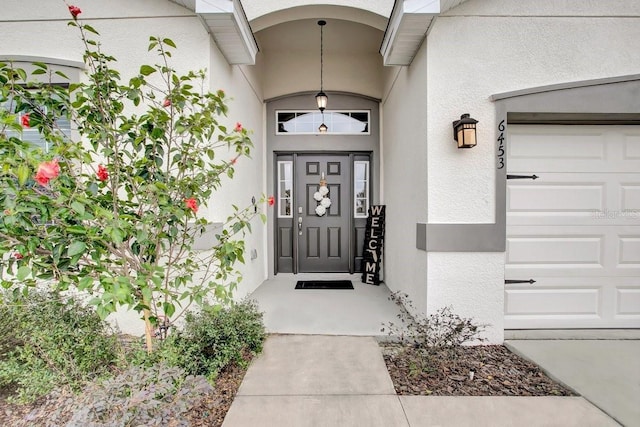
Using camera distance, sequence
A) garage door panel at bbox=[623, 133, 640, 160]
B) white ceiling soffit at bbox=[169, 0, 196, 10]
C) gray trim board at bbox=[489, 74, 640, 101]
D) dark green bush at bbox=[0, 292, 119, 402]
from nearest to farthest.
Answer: dark green bush at bbox=[0, 292, 119, 402] → gray trim board at bbox=[489, 74, 640, 101] → white ceiling soffit at bbox=[169, 0, 196, 10] → garage door panel at bbox=[623, 133, 640, 160]

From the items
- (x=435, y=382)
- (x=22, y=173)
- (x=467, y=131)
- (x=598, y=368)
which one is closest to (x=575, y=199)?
(x=467, y=131)

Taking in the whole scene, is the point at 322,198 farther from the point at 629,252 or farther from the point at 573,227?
the point at 629,252

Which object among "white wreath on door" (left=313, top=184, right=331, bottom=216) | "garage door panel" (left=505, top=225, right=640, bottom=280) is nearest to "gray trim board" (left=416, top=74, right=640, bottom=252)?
"garage door panel" (left=505, top=225, right=640, bottom=280)

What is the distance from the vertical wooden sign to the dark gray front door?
0.37 metres

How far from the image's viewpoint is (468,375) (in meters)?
2.37

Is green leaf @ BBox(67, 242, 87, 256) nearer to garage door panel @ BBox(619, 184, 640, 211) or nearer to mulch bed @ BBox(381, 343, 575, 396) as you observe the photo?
mulch bed @ BBox(381, 343, 575, 396)

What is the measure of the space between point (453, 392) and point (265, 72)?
16.3 ft

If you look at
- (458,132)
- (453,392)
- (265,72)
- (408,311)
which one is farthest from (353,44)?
(453,392)

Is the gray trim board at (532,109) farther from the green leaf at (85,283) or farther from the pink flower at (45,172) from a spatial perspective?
the pink flower at (45,172)

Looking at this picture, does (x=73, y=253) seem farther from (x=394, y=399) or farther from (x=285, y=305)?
(x=285, y=305)

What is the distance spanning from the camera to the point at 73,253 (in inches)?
58.4

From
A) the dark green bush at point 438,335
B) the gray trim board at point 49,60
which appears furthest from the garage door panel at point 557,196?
the gray trim board at point 49,60

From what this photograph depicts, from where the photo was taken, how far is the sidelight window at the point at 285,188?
5.23 m

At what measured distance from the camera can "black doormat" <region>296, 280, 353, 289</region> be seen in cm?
457
